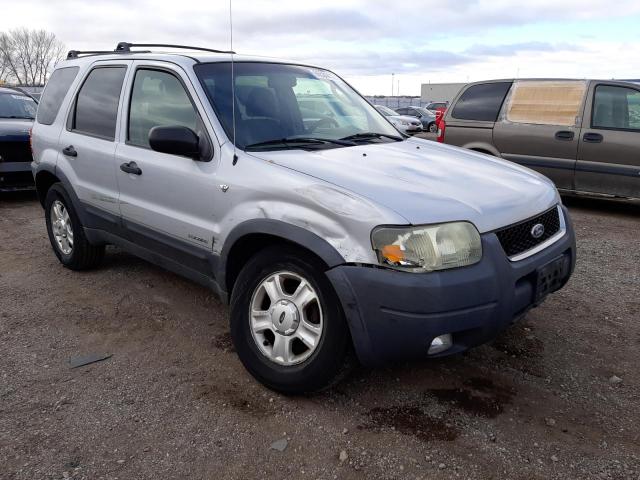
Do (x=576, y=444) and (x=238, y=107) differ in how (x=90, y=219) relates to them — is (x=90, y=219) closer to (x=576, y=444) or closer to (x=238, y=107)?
(x=238, y=107)

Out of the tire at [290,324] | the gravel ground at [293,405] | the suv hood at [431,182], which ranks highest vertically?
the suv hood at [431,182]

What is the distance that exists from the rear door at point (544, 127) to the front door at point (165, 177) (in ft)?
18.4

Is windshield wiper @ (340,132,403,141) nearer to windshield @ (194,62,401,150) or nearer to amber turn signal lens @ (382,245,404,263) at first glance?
windshield @ (194,62,401,150)

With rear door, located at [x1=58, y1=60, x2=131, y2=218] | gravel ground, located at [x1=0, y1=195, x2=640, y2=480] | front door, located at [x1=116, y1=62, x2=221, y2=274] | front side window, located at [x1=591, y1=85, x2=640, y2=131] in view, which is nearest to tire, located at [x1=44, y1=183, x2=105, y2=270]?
rear door, located at [x1=58, y1=60, x2=131, y2=218]

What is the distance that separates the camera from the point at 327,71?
4.38 m

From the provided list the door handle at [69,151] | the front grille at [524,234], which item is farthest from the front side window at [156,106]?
the front grille at [524,234]

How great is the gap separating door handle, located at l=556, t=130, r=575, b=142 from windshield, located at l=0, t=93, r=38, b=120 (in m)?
8.06

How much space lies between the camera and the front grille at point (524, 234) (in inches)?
107

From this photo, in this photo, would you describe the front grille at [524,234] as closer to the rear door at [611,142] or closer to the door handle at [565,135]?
the rear door at [611,142]

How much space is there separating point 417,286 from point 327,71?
254 centimetres

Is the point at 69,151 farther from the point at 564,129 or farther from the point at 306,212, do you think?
the point at 564,129

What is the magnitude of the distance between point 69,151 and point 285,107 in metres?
2.04

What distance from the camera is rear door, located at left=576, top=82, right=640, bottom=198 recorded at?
6.99 metres

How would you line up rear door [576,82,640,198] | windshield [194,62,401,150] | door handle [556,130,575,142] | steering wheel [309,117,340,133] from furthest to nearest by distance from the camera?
door handle [556,130,575,142]
rear door [576,82,640,198]
steering wheel [309,117,340,133]
windshield [194,62,401,150]
